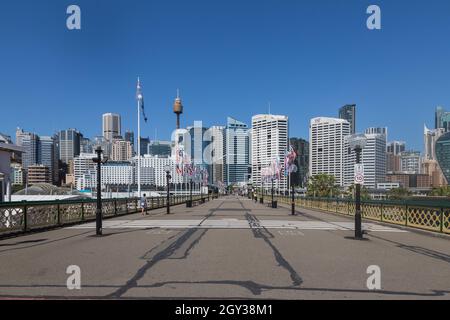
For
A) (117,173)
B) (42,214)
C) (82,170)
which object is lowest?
(117,173)

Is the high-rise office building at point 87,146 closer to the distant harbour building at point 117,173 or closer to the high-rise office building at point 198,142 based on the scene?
the distant harbour building at point 117,173

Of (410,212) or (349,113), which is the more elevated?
(349,113)

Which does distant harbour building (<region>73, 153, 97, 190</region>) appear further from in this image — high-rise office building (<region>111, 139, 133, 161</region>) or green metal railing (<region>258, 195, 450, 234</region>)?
green metal railing (<region>258, 195, 450, 234</region>)

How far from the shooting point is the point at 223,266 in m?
10.0

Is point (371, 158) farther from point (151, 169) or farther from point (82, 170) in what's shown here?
point (82, 170)

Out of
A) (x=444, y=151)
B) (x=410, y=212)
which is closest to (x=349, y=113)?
(x=444, y=151)

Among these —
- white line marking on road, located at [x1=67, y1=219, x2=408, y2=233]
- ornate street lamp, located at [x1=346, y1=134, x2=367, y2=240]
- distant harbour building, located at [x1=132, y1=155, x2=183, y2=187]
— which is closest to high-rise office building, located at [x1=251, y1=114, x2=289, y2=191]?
distant harbour building, located at [x1=132, y1=155, x2=183, y2=187]

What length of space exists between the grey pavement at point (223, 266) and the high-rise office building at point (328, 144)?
231 ft

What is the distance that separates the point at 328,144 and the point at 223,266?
100 m

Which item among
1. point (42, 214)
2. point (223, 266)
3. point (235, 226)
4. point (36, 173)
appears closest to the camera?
point (223, 266)

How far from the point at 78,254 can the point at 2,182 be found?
14.3 m

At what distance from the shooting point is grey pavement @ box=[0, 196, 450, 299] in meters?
7.50

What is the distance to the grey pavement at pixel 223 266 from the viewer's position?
24.6ft

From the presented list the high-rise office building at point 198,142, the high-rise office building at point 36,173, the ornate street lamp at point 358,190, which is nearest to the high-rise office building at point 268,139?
the high-rise office building at point 198,142
